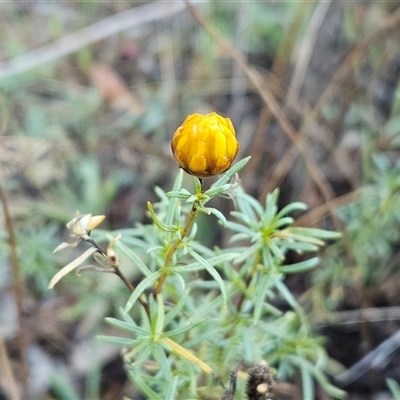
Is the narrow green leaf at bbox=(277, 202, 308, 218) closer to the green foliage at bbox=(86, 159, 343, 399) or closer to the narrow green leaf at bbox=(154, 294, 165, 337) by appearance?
the green foliage at bbox=(86, 159, 343, 399)

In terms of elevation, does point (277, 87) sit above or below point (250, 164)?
above

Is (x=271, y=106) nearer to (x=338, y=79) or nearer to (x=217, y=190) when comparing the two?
(x=338, y=79)

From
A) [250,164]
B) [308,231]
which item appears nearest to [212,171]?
[308,231]

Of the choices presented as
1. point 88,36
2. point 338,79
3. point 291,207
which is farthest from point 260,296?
point 88,36

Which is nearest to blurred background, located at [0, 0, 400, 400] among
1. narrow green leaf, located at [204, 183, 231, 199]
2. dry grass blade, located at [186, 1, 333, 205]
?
dry grass blade, located at [186, 1, 333, 205]

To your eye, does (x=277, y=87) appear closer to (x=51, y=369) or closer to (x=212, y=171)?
(x=51, y=369)

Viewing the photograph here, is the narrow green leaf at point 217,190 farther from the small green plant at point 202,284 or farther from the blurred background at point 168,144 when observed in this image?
the blurred background at point 168,144
